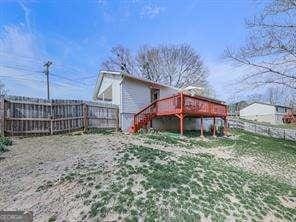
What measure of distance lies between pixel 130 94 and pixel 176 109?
3792 mm

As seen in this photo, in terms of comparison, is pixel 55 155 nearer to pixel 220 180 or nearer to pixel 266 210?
pixel 220 180

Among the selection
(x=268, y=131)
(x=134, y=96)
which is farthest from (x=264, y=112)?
(x=134, y=96)

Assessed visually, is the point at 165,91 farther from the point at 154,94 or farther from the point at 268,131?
the point at 268,131

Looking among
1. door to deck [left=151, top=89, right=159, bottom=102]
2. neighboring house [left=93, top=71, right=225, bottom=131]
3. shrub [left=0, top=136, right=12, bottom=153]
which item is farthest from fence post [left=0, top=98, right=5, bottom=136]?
door to deck [left=151, top=89, right=159, bottom=102]

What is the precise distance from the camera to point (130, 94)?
2300 centimetres

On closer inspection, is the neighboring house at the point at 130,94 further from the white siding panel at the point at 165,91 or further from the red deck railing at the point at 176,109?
the red deck railing at the point at 176,109

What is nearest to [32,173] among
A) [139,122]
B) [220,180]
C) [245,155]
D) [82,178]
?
[82,178]

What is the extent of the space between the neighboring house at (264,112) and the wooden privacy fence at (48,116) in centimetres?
4593

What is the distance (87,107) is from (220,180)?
31.4 ft

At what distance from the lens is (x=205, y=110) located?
74.3 feet

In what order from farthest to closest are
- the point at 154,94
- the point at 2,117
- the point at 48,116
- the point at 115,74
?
the point at 154,94, the point at 115,74, the point at 48,116, the point at 2,117

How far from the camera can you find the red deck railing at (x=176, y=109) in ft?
67.4

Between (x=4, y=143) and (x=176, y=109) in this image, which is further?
(x=176, y=109)

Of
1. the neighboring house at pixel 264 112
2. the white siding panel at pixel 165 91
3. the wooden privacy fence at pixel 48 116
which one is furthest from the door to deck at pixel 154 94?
the neighboring house at pixel 264 112
